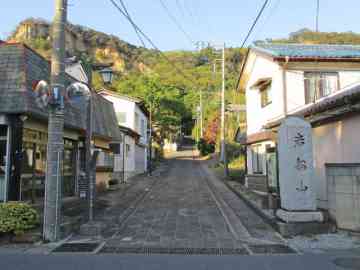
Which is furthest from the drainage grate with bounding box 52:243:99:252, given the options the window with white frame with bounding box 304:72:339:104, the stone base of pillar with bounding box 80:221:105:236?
the window with white frame with bounding box 304:72:339:104

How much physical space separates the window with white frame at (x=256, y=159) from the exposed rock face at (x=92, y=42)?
5908 cm

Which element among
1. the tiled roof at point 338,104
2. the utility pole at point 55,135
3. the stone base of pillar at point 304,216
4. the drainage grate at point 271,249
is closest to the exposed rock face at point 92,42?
the tiled roof at point 338,104

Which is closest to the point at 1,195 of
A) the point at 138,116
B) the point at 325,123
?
the point at 325,123

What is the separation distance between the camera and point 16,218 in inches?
336

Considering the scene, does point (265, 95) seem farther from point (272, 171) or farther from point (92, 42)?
point (92, 42)

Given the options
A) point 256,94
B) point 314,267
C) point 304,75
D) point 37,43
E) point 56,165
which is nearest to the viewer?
point 314,267

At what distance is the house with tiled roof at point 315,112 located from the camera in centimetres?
937

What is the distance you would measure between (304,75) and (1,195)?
43.2 feet

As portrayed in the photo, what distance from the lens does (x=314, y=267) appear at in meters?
6.55

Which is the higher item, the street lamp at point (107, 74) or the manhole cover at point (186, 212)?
the street lamp at point (107, 74)

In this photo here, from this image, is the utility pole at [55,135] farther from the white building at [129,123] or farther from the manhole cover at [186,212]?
the white building at [129,123]

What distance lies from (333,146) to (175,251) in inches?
234

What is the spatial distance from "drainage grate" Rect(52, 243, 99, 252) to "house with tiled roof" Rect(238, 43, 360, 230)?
6.17 metres

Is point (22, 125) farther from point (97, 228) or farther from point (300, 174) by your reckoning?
point (300, 174)
